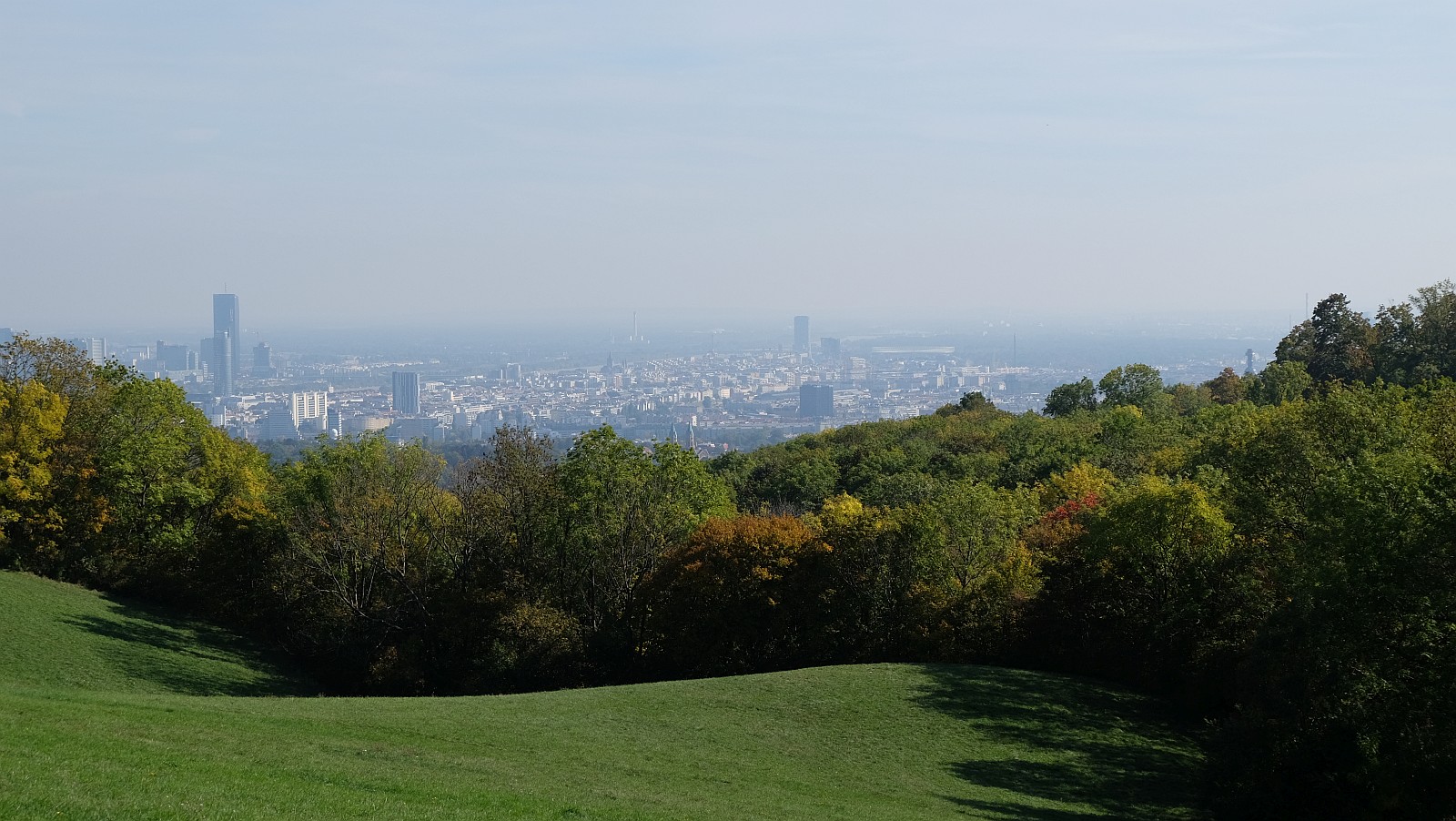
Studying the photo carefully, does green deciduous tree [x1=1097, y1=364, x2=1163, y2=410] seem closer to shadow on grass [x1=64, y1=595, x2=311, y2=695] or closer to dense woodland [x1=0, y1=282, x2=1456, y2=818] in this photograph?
dense woodland [x1=0, y1=282, x2=1456, y2=818]

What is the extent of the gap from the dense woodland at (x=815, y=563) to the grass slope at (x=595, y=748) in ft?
11.2

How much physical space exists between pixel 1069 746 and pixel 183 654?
3293 cm

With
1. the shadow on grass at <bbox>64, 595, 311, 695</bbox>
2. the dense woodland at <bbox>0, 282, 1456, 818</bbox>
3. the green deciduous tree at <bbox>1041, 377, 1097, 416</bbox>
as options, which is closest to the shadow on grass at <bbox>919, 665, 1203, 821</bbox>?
the dense woodland at <bbox>0, 282, 1456, 818</bbox>

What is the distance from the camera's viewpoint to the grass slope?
17203mm

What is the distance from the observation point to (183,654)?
4159 centimetres

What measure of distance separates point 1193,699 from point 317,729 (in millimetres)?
26115

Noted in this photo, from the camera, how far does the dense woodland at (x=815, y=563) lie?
24125 mm

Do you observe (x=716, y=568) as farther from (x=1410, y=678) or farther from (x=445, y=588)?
(x=1410, y=678)

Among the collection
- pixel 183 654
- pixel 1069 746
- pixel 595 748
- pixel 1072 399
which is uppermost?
pixel 1072 399

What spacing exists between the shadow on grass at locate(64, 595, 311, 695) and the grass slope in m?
0.28

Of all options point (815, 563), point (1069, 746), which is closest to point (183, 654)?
point (815, 563)

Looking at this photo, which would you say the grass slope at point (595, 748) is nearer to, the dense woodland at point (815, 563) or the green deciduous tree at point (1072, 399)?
the dense woodland at point (815, 563)

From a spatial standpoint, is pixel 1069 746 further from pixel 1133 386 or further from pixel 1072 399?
pixel 1072 399

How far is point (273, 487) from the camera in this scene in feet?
183
